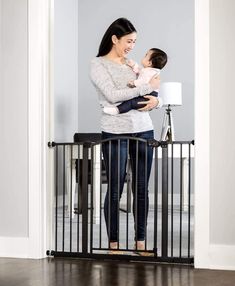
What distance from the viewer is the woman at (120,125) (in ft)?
12.4

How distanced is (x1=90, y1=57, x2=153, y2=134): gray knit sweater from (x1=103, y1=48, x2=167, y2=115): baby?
3 centimetres

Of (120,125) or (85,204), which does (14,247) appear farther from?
(120,125)

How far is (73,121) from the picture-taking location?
24.8 feet

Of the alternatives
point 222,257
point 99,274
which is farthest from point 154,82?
point 99,274

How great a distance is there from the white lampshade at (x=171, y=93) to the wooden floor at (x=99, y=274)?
9.80 ft

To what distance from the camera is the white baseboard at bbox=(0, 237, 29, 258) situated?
382 cm

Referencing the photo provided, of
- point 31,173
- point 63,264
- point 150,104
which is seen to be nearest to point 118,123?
point 150,104

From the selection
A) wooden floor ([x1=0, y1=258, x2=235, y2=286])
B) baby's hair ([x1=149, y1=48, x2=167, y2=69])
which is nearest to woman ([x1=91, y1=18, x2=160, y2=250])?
baby's hair ([x1=149, y1=48, x2=167, y2=69])

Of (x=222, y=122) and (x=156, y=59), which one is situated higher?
(x=156, y=59)

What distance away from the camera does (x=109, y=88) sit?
3.84 metres

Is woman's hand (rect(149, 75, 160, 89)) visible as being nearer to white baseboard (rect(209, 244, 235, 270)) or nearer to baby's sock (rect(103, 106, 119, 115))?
baby's sock (rect(103, 106, 119, 115))

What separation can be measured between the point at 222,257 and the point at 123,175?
2.58 ft

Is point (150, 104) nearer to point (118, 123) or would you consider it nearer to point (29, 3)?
point (118, 123)

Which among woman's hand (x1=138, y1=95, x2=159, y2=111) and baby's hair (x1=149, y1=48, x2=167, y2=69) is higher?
baby's hair (x1=149, y1=48, x2=167, y2=69)
